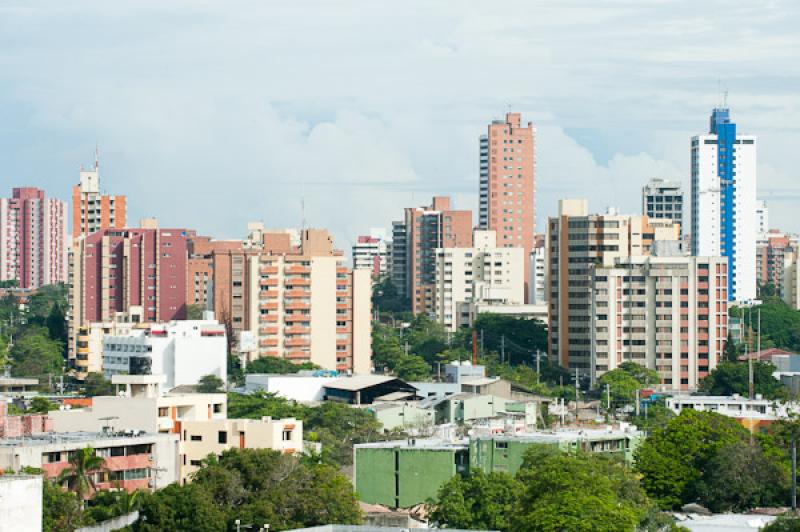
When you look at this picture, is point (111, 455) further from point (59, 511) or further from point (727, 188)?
point (727, 188)

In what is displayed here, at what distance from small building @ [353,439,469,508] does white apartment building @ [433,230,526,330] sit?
72452 mm

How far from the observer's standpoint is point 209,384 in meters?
68.2

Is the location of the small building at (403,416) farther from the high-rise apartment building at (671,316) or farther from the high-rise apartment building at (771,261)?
the high-rise apartment building at (771,261)

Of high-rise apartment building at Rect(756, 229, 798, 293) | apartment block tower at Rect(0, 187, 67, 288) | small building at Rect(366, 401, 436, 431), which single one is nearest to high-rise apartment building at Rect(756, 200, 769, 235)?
high-rise apartment building at Rect(756, 229, 798, 293)

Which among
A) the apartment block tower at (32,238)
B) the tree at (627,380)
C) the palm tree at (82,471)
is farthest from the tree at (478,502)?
the apartment block tower at (32,238)

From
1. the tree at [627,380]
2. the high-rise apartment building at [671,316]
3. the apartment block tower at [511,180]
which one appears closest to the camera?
the tree at [627,380]

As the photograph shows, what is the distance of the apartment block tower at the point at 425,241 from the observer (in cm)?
12325

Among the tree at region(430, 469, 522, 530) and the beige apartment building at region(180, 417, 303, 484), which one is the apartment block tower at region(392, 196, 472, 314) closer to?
the beige apartment building at region(180, 417, 303, 484)

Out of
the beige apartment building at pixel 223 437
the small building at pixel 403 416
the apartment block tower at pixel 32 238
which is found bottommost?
the small building at pixel 403 416

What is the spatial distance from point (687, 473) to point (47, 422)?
14.1 metres

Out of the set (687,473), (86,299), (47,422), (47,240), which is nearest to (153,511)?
(47,422)

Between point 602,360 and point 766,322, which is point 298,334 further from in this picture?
point 766,322

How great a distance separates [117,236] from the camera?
87.8 meters

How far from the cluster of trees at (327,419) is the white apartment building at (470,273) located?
2128 inches
